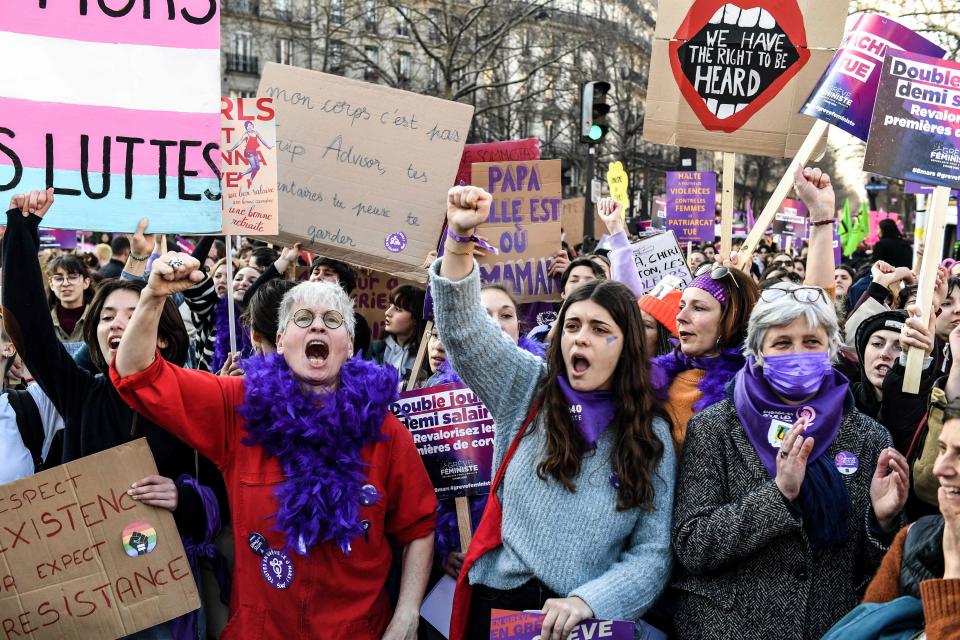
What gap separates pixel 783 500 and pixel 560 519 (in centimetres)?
58

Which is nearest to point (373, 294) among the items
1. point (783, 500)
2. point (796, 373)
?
point (796, 373)

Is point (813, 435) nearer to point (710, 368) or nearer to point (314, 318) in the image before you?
point (710, 368)

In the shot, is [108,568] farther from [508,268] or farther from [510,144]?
[510,144]

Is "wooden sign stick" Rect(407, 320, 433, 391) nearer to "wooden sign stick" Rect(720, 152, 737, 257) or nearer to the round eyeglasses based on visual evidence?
the round eyeglasses

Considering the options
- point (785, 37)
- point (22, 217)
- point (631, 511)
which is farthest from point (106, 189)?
point (785, 37)

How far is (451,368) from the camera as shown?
11.6 ft

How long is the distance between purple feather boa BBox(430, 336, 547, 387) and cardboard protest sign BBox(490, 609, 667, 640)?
997 mm

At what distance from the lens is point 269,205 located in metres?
4.78

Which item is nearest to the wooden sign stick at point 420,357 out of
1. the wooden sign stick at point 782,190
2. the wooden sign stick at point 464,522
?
the wooden sign stick at point 464,522

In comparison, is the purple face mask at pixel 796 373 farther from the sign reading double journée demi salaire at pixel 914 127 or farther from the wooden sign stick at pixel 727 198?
the wooden sign stick at pixel 727 198

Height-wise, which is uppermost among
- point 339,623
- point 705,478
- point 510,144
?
point 510,144

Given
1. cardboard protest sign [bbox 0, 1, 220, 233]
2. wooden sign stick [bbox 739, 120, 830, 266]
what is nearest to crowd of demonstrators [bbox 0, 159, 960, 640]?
cardboard protest sign [bbox 0, 1, 220, 233]

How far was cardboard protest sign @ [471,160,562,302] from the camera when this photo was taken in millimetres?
5590

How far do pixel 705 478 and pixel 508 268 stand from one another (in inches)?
122
